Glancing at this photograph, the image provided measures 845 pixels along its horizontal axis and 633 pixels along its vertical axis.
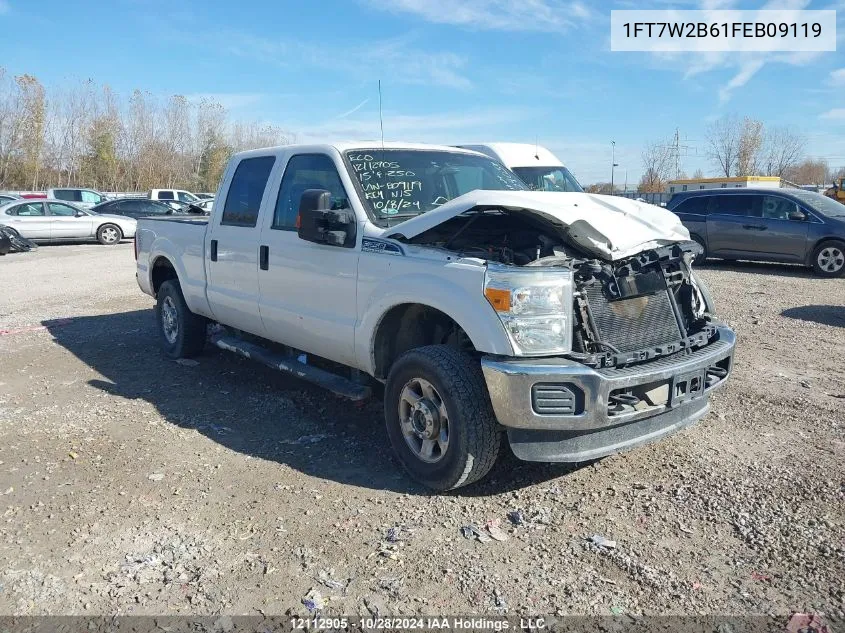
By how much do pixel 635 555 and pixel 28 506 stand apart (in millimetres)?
3294

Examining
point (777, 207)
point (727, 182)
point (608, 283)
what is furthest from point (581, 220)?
point (727, 182)

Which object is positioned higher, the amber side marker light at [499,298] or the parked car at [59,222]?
the parked car at [59,222]

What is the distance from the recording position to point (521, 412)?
3.54m

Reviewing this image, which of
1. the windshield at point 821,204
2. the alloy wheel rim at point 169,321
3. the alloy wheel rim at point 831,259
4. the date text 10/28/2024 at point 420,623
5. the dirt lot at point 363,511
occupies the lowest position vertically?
the date text 10/28/2024 at point 420,623

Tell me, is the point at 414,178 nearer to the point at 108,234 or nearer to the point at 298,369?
the point at 298,369

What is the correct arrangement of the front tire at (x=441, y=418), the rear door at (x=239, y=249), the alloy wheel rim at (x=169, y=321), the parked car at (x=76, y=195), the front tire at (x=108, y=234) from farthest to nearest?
the parked car at (x=76, y=195) < the front tire at (x=108, y=234) < the alloy wheel rim at (x=169, y=321) < the rear door at (x=239, y=249) < the front tire at (x=441, y=418)

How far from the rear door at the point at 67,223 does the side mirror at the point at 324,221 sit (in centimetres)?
1934

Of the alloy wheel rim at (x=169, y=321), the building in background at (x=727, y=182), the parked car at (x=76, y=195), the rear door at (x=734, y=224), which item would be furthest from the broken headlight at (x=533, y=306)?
the parked car at (x=76, y=195)

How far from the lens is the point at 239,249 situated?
18.6ft

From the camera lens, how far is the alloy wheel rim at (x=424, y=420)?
3.94m

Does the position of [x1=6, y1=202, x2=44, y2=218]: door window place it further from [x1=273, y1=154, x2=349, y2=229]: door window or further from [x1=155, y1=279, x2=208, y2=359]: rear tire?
[x1=273, y1=154, x2=349, y2=229]: door window

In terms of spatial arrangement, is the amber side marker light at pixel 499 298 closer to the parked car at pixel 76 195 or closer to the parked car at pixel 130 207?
the parked car at pixel 130 207

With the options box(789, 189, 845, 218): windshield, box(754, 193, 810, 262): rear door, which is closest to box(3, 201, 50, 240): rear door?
box(754, 193, 810, 262): rear door

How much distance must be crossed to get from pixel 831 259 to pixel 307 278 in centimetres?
1116
